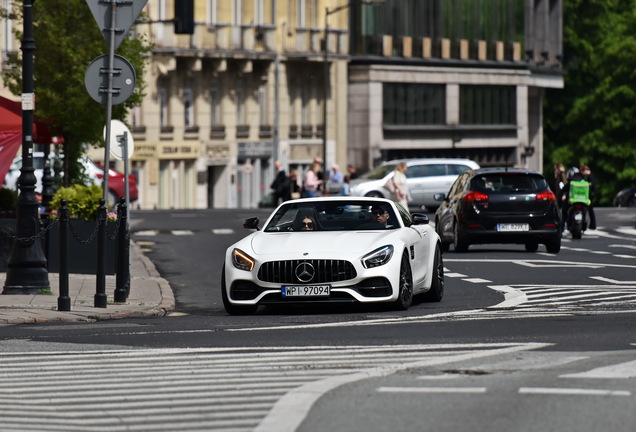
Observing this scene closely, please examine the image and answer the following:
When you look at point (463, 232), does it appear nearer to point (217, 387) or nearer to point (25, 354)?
point (25, 354)

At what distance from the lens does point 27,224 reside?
23.0 meters

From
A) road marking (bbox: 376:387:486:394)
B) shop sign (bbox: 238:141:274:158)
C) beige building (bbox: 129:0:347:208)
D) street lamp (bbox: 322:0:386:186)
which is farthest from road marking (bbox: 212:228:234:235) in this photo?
shop sign (bbox: 238:141:274:158)

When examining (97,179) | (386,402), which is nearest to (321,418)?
(386,402)

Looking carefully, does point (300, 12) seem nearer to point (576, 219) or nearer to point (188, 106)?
point (188, 106)

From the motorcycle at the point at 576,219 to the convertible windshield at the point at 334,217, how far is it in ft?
68.0

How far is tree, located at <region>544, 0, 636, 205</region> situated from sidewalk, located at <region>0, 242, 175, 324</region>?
228ft

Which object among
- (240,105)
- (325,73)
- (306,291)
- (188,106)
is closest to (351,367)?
(306,291)

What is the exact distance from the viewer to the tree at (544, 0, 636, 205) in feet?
311

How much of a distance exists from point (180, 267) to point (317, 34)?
179ft


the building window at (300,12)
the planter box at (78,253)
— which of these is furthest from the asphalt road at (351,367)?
the building window at (300,12)

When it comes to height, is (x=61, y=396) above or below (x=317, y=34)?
below

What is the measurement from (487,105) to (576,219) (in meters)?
57.4

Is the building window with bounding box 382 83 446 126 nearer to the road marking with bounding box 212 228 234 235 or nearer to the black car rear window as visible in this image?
the road marking with bounding box 212 228 234 235

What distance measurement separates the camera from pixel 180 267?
31.0 m
